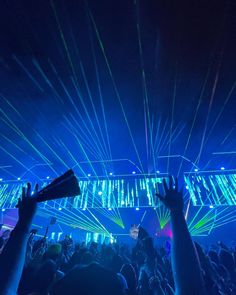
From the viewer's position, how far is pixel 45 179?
25.5 meters

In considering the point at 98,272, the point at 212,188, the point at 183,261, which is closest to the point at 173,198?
the point at 183,261

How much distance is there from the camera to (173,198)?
209cm

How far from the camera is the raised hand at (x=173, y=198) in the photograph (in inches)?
78.5

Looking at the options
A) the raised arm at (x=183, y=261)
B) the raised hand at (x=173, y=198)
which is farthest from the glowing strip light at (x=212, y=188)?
the raised arm at (x=183, y=261)

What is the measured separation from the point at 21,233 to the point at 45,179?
25.3m

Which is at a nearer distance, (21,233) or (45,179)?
(21,233)

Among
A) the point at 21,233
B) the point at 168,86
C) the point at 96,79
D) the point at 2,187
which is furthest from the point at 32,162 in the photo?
the point at 21,233

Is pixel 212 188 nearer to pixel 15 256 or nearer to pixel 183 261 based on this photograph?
pixel 183 261

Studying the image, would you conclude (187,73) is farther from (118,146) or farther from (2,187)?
(2,187)

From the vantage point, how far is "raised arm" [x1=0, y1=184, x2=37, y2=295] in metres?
1.59

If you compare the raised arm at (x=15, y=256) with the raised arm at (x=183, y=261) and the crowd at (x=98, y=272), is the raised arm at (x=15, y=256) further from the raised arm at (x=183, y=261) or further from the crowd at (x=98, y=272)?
the raised arm at (x=183, y=261)

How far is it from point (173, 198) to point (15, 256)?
160 centimetres

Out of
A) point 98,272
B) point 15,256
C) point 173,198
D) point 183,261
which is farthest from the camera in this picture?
point 173,198

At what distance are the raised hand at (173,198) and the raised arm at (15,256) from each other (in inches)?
58.2
